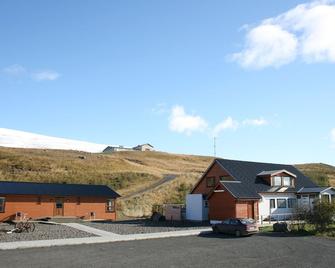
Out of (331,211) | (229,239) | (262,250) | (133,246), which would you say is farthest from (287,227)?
(133,246)

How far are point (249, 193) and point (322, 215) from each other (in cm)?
1197

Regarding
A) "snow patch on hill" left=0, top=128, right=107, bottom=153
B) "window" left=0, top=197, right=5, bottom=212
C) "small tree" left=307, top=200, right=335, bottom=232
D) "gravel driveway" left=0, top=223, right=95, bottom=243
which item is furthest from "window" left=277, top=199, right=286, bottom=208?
"snow patch on hill" left=0, top=128, right=107, bottom=153

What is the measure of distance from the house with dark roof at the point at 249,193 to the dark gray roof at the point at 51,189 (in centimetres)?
1182

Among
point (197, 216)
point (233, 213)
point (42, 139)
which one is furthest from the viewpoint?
point (42, 139)

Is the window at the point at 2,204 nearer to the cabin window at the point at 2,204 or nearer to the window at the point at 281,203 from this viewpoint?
the cabin window at the point at 2,204

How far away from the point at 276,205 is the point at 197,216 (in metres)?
9.05

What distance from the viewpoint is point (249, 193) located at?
4731 centimetres

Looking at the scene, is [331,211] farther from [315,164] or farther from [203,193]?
[315,164]

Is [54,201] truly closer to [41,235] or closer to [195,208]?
[195,208]

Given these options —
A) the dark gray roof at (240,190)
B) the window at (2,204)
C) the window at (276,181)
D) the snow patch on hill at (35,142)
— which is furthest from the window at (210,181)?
the snow patch on hill at (35,142)

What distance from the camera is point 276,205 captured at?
50.3 m

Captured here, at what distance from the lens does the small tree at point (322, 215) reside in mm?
36000

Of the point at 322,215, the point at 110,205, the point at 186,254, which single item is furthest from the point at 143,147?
the point at 186,254

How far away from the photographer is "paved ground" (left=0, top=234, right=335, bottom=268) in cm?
2127
